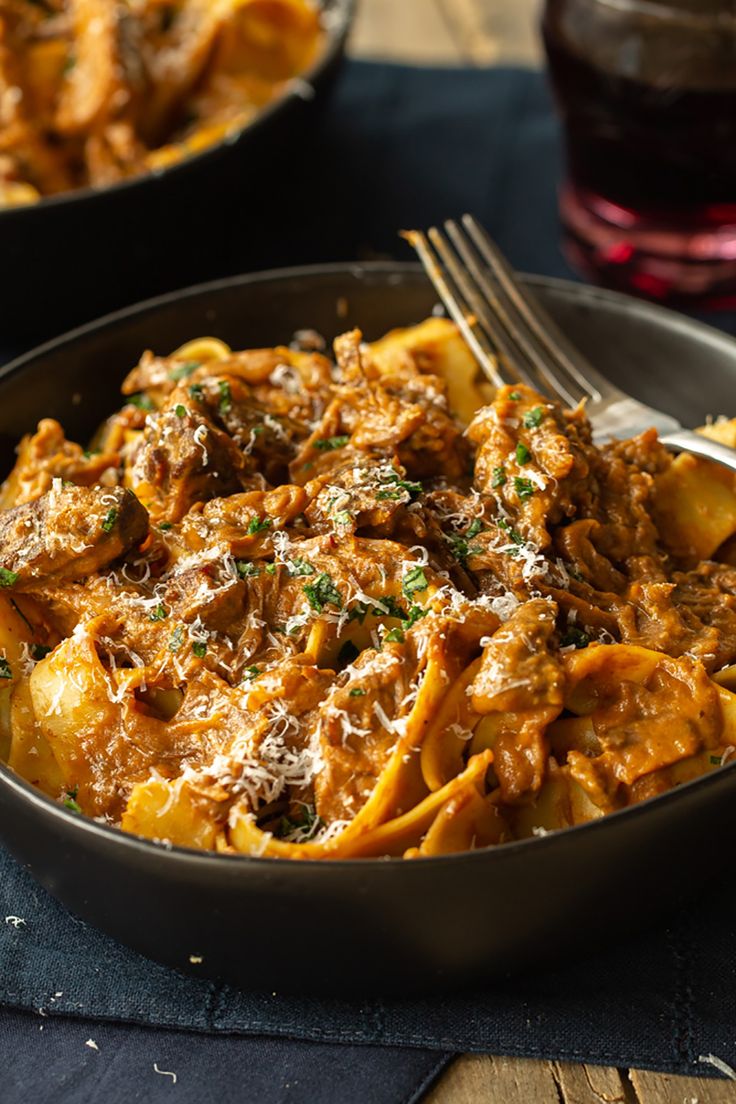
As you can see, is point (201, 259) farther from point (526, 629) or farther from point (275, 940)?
point (275, 940)

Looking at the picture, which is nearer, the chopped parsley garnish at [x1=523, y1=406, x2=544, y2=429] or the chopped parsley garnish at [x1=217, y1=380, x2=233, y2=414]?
the chopped parsley garnish at [x1=523, y1=406, x2=544, y2=429]

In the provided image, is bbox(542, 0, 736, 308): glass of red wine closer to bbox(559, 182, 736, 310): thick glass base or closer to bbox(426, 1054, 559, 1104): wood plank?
bbox(559, 182, 736, 310): thick glass base

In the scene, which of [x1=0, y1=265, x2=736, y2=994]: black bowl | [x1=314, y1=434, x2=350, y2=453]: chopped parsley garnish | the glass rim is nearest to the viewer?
[x1=0, y1=265, x2=736, y2=994]: black bowl

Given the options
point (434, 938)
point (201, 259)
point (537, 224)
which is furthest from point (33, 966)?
point (537, 224)

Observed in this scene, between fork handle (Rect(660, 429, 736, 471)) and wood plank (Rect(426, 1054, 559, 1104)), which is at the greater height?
fork handle (Rect(660, 429, 736, 471))

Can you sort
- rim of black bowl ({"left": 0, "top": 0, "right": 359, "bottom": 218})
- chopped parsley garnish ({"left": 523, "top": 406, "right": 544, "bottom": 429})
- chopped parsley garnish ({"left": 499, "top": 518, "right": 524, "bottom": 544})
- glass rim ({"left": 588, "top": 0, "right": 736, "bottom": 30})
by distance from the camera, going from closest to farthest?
chopped parsley garnish ({"left": 499, "top": 518, "right": 524, "bottom": 544})
chopped parsley garnish ({"left": 523, "top": 406, "right": 544, "bottom": 429})
rim of black bowl ({"left": 0, "top": 0, "right": 359, "bottom": 218})
glass rim ({"left": 588, "top": 0, "right": 736, "bottom": 30})

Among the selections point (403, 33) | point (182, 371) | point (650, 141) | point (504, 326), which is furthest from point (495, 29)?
point (182, 371)

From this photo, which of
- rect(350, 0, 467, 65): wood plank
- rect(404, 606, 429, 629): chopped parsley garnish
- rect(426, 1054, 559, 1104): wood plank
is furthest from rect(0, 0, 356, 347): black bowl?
rect(426, 1054, 559, 1104): wood plank

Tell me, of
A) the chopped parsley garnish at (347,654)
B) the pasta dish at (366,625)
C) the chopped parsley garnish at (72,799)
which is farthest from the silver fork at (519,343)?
the chopped parsley garnish at (72,799)

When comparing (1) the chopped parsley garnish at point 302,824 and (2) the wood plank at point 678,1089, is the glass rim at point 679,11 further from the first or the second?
(2) the wood plank at point 678,1089
